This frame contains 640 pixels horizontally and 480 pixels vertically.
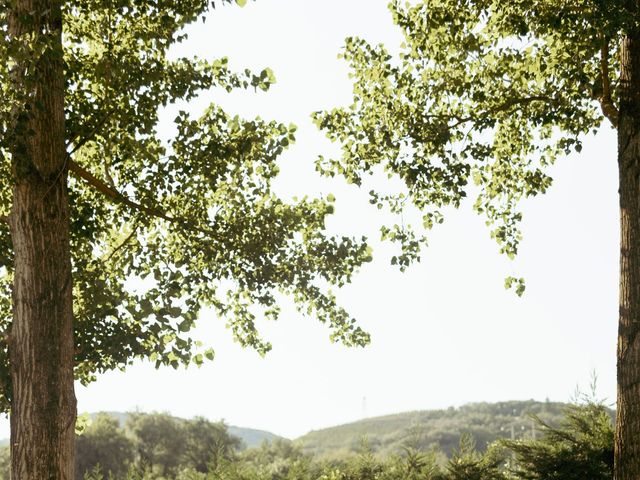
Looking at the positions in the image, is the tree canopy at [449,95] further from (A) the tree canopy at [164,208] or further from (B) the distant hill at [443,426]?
(B) the distant hill at [443,426]

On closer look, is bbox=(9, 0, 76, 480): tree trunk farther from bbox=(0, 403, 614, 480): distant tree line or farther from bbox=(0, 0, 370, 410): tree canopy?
bbox=(0, 403, 614, 480): distant tree line

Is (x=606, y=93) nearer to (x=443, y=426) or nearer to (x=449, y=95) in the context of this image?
(x=449, y=95)

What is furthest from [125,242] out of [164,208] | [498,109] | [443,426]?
[443,426]

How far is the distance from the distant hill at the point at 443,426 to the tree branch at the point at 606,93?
44.9 m

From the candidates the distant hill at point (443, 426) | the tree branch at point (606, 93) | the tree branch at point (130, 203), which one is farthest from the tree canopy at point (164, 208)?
the distant hill at point (443, 426)

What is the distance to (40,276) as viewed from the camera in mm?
8391

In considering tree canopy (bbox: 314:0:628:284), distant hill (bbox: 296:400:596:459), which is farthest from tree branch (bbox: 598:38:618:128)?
distant hill (bbox: 296:400:596:459)

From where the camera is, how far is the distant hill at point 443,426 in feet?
191

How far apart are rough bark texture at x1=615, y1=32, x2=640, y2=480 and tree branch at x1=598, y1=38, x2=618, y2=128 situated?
0.27 meters

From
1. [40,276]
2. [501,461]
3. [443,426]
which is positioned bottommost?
[443,426]

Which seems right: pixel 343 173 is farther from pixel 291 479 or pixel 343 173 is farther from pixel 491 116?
pixel 291 479

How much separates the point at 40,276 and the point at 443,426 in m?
58.7

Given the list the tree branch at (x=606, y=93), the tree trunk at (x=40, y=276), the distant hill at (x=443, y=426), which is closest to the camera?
the tree trunk at (x=40, y=276)

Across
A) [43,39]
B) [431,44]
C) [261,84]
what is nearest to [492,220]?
[431,44]
